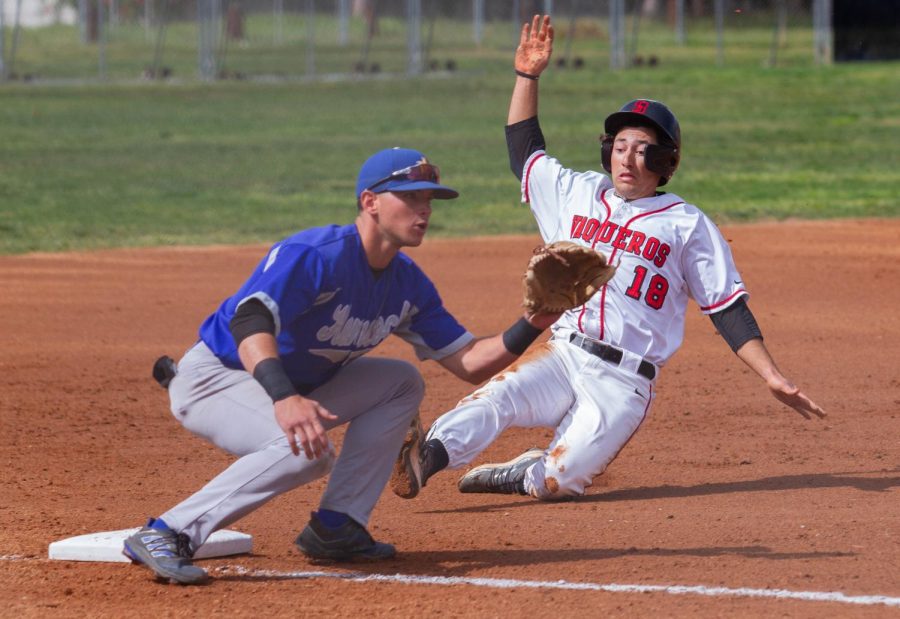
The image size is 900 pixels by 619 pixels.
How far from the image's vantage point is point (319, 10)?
3500 centimetres

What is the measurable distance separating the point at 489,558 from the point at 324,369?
0.84 metres

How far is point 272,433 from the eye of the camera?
4418mm

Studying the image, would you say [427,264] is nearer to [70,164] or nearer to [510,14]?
[70,164]

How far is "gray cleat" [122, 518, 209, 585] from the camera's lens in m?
4.32

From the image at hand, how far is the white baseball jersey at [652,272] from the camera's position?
565 cm

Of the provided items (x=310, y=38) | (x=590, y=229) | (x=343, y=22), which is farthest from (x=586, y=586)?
(x=343, y=22)

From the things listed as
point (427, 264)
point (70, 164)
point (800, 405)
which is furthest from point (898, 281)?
point (70, 164)

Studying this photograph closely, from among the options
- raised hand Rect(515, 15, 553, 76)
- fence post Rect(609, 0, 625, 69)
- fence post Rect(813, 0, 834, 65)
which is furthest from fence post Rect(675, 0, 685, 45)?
raised hand Rect(515, 15, 553, 76)

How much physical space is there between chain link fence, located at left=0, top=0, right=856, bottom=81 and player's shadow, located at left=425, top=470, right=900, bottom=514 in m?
25.5

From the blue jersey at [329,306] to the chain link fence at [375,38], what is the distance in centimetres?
2627

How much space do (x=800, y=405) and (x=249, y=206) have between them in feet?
34.4

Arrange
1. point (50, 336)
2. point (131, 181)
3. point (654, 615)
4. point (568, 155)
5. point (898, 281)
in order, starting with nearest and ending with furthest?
point (654, 615) → point (50, 336) → point (898, 281) → point (131, 181) → point (568, 155)

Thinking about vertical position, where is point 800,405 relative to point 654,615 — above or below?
above

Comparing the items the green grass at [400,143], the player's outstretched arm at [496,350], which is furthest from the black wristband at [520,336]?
the green grass at [400,143]
